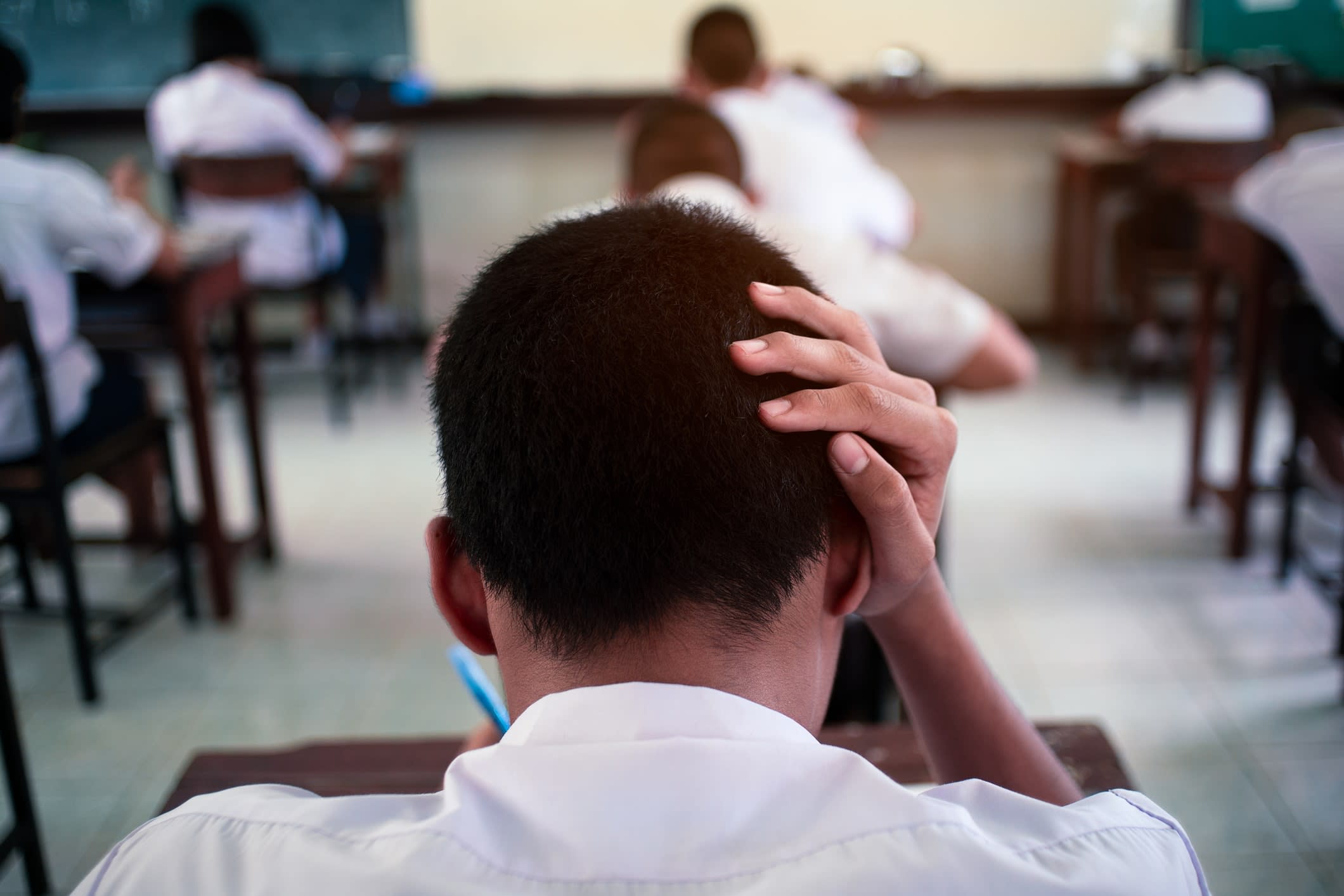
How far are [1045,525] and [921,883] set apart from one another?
8.71 ft

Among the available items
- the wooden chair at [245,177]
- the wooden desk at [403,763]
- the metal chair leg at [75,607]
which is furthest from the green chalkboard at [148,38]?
the wooden desk at [403,763]

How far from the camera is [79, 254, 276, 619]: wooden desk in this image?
2.37m

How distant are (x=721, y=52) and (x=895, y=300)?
1880mm

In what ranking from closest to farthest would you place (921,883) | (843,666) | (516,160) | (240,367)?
(921,883)
(843,666)
(240,367)
(516,160)

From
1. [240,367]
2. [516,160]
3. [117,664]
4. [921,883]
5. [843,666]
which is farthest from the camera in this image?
[516,160]

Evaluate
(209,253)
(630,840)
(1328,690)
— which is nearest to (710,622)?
(630,840)

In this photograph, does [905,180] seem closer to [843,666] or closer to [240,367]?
[240,367]

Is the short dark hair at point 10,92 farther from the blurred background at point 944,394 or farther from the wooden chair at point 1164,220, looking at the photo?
the wooden chair at point 1164,220

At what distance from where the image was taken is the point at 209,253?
8.12 feet

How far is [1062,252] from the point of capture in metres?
4.71

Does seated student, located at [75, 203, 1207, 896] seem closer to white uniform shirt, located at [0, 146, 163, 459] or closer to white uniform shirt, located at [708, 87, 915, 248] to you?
white uniform shirt, located at [0, 146, 163, 459]

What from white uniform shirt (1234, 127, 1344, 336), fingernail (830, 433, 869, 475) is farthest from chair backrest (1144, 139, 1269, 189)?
fingernail (830, 433, 869, 475)

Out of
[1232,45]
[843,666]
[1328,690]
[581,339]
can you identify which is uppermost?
[1232,45]

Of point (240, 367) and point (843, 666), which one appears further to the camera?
point (240, 367)
